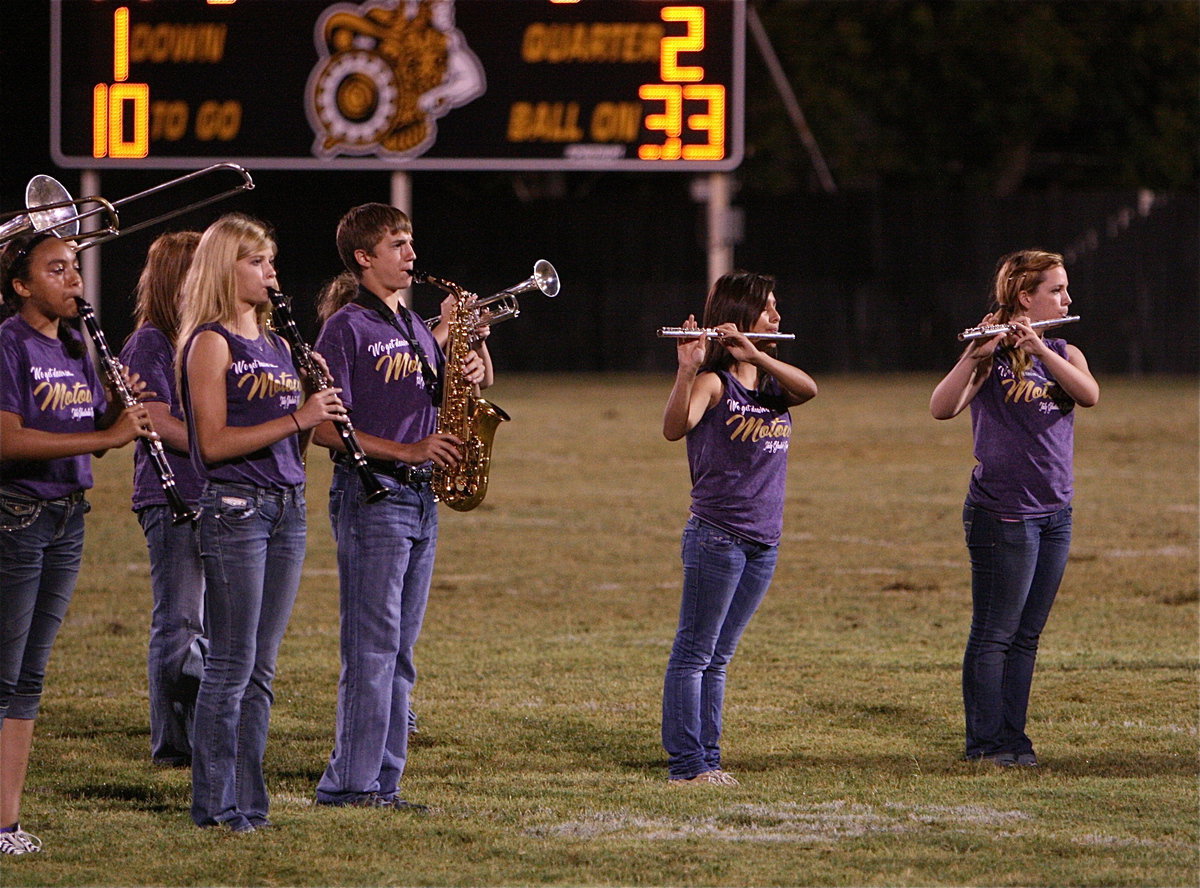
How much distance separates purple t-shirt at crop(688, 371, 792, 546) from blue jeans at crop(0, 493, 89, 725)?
1.74m

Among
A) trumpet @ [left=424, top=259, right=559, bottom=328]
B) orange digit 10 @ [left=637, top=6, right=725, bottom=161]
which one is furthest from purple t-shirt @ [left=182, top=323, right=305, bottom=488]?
orange digit 10 @ [left=637, top=6, right=725, bottom=161]

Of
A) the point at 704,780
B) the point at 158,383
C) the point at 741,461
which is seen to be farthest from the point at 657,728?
the point at 158,383

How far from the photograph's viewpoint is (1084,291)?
27.4 metres

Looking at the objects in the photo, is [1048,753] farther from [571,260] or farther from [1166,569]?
[571,260]

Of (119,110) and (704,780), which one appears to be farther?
(119,110)

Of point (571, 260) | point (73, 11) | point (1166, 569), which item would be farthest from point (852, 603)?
point (571, 260)

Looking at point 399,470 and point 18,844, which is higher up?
point 399,470

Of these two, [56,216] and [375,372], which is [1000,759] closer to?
[375,372]

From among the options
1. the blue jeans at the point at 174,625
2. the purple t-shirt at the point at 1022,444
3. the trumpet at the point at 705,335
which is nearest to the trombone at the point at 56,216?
the blue jeans at the point at 174,625

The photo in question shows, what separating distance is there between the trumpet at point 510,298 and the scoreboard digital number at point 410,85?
17.3ft

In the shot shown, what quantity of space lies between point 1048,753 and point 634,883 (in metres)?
1.93

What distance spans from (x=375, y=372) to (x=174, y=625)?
1.19m

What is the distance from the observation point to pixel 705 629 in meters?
5.20

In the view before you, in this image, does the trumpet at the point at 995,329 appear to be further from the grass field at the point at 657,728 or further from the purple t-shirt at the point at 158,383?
the purple t-shirt at the point at 158,383
